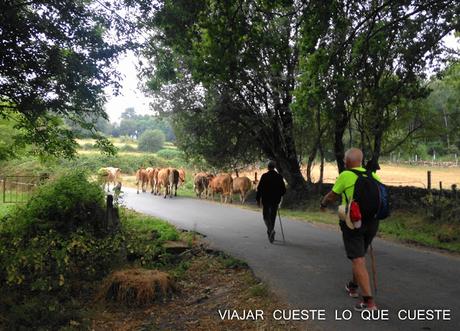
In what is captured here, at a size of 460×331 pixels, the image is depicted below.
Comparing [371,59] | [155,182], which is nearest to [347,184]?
[371,59]

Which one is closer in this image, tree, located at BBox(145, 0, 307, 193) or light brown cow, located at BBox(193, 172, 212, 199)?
tree, located at BBox(145, 0, 307, 193)

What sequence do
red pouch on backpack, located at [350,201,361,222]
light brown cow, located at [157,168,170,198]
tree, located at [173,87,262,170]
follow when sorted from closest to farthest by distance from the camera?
1. red pouch on backpack, located at [350,201,361,222]
2. tree, located at [173,87,262,170]
3. light brown cow, located at [157,168,170,198]

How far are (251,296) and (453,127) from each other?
16451 mm

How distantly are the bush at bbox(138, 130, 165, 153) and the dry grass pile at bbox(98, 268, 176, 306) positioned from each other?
69654 millimetres

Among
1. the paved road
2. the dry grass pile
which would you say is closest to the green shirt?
the paved road

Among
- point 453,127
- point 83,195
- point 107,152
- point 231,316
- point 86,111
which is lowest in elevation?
point 231,316

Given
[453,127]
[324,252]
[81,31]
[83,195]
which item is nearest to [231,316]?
[324,252]

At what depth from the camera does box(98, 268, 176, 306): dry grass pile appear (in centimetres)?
788

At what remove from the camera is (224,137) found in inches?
941

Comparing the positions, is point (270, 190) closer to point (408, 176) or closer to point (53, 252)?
point (53, 252)

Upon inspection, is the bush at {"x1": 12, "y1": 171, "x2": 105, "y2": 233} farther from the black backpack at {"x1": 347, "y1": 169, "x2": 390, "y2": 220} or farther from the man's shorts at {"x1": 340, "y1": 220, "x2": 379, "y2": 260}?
the black backpack at {"x1": 347, "y1": 169, "x2": 390, "y2": 220}

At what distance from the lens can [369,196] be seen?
6.03 m

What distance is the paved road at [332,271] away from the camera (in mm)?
6234

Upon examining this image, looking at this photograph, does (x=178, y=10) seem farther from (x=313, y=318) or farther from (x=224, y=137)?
(x=224, y=137)
